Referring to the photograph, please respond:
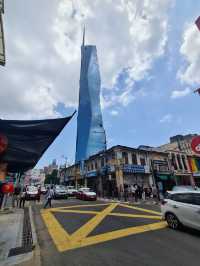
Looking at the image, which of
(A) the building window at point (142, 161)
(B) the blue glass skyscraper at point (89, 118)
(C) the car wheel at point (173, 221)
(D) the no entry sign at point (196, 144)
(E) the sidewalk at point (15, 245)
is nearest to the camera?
(E) the sidewalk at point (15, 245)

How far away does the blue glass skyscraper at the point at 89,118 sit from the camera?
41.3 metres

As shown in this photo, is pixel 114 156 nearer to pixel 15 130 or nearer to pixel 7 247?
pixel 7 247

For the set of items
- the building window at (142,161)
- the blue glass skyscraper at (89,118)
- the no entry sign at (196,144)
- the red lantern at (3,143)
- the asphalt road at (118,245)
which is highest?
the blue glass skyscraper at (89,118)

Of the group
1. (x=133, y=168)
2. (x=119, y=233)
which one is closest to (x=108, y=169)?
(x=133, y=168)

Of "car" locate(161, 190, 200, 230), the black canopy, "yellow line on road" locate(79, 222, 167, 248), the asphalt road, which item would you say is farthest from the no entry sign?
the black canopy

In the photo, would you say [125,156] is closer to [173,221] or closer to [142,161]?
[142,161]

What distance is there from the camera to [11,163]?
3.37m

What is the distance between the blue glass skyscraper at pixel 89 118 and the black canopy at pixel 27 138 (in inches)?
1440

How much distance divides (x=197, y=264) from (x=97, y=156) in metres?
29.6

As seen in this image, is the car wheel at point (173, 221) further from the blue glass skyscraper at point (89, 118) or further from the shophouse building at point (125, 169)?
the blue glass skyscraper at point (89, 118)

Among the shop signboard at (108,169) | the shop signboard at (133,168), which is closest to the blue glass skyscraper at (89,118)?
the shop signboard at (108,169)

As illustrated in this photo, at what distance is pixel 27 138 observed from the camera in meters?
3.35

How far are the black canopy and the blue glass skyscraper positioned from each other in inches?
1440

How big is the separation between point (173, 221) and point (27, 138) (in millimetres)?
7327
